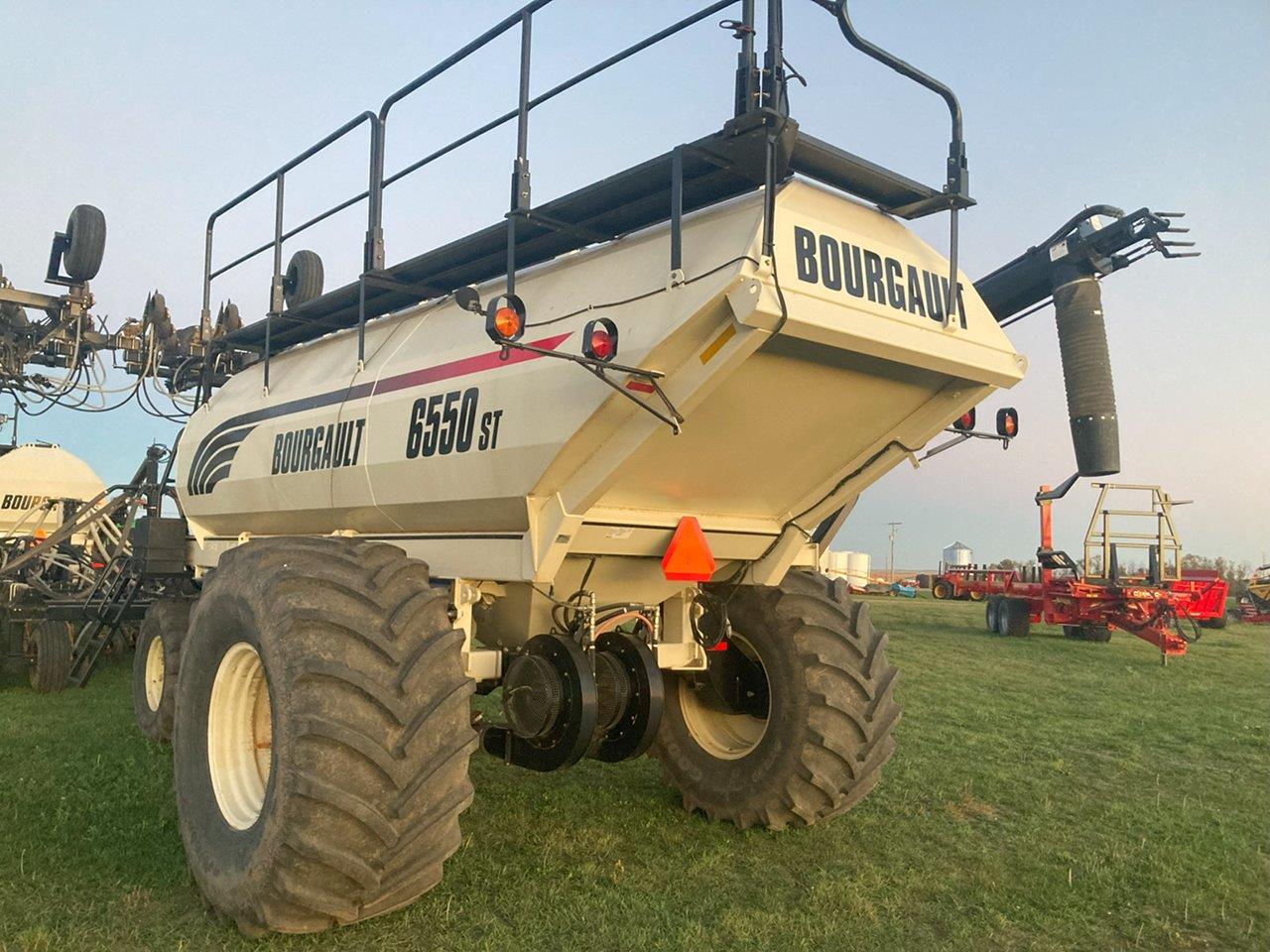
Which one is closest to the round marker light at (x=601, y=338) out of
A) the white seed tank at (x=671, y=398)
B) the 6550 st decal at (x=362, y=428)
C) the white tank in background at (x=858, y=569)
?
the white seed tank at (x=671, y=398)

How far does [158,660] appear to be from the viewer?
7.81m

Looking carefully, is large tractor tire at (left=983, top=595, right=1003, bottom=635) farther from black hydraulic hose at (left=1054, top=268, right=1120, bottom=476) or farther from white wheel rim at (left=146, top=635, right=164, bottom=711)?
white wheel rim at (left=146, top=635, right=164, bottom=711)

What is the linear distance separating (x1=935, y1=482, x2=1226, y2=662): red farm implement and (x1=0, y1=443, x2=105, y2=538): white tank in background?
16564 mm

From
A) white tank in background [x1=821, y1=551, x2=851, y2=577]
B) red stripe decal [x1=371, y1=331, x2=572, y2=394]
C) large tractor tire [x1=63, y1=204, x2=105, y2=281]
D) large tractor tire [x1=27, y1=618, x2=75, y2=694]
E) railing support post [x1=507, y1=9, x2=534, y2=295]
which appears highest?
large tractor tire [x1=63, y1=204, x2=105, y2=281]

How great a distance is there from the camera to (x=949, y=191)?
432 centimetres

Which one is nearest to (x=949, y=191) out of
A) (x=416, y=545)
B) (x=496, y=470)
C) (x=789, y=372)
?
(x=789, y=372)

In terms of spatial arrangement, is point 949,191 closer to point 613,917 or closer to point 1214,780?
point 613,917

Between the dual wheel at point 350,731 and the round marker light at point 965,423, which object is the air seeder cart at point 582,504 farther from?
the round marker light at point 965,423

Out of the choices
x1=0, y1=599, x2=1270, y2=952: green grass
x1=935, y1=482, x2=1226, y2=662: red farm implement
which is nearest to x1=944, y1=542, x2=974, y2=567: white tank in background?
x1=935, y1=482, x2=1226, y2=662: red farm implement

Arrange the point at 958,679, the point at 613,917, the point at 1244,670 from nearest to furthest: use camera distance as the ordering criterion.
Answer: the point at 613,917 → the point at 958,679 → the point at 1244,670

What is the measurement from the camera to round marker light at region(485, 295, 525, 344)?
3594 mm

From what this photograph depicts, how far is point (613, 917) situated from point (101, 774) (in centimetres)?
394

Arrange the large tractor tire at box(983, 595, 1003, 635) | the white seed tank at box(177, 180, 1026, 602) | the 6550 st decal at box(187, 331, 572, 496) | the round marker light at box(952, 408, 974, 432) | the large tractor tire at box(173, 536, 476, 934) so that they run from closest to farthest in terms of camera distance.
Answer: the large tractor tire at box(173, 536, 476, 934) → the white seed tank at box(177, 180, 1026, 602) → the 6550 st decal at box(187, 331, 572, 496) → the round marker light at box(952, 408, 974, 432) → the large tractor tire at box(983, 595, 1003, 635)

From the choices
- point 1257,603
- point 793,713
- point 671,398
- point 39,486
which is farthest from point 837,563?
point 671,398
